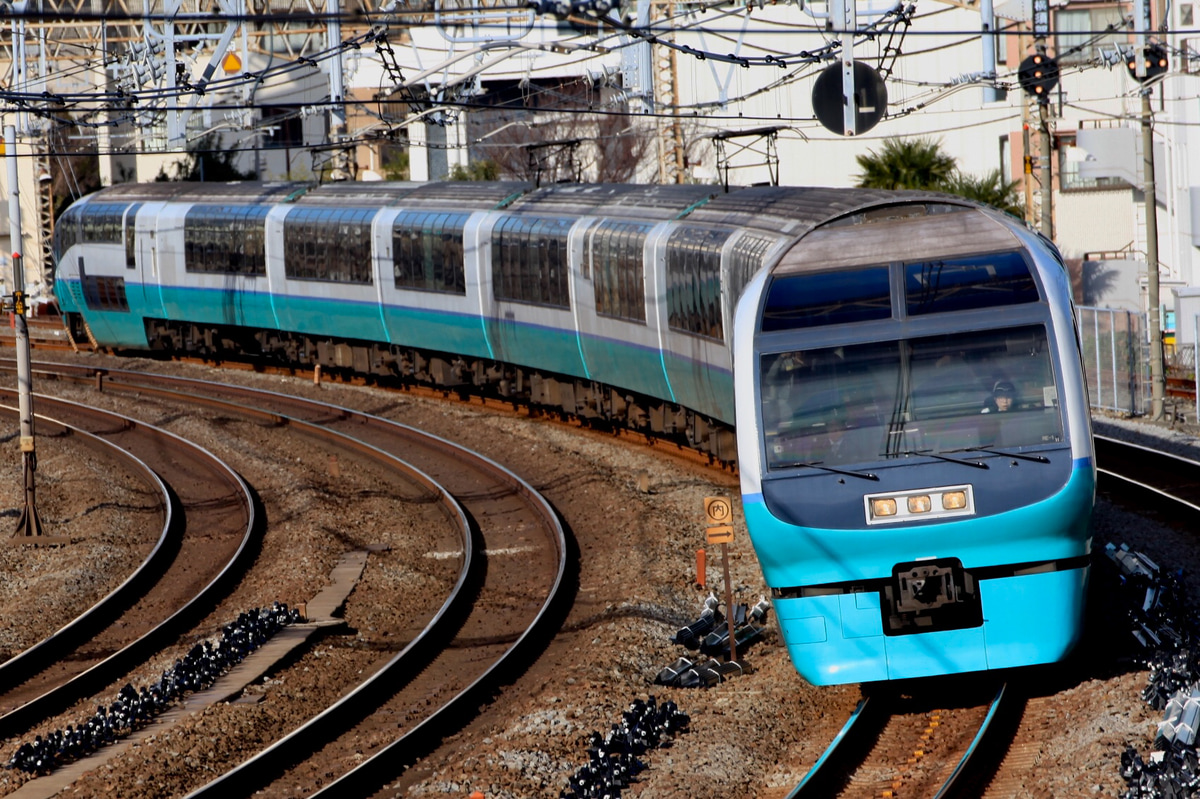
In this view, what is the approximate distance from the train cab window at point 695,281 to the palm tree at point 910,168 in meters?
16.0

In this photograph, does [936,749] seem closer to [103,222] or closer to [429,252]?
[429,252]

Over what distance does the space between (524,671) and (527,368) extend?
1337cm

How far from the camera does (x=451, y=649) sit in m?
12.9

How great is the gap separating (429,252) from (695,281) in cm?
977

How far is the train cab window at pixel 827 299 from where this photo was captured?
9586mm

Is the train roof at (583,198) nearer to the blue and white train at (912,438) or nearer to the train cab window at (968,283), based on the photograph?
the blue and white train at (912,438)

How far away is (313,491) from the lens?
19.5 meters

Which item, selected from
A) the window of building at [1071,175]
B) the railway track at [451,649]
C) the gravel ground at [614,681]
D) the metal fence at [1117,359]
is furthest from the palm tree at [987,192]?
the railway track at [451,649]

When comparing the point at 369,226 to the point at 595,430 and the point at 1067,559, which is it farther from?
the point at 1067,559

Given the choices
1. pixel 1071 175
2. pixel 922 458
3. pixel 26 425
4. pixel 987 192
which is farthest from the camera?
pixel 1071 175

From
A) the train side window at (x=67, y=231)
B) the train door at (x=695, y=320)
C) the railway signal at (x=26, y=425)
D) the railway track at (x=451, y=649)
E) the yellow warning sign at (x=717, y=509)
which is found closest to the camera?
the railway track at (x=451, y=649)

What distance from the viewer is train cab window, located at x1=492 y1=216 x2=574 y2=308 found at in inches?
868

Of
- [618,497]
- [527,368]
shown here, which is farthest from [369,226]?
[618,497]

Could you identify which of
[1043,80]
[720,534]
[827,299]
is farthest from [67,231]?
[827,299]
